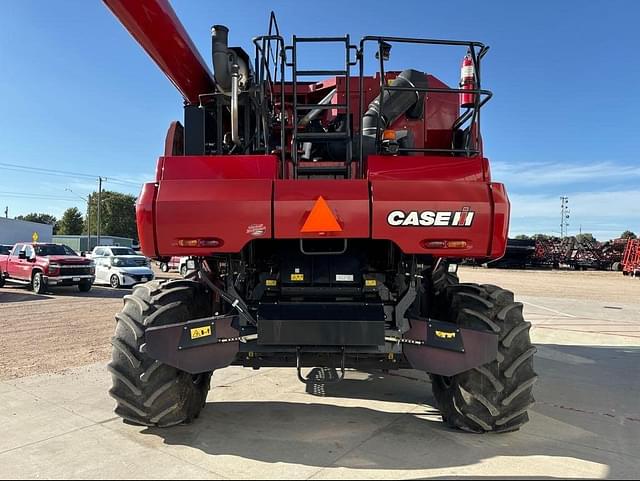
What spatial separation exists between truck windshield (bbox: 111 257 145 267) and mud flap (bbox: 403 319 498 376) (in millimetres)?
18644

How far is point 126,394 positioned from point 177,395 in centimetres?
37

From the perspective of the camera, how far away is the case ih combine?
3471mm

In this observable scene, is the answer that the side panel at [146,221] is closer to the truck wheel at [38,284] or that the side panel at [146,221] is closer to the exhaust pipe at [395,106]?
the exhaust pipe at [395,106]

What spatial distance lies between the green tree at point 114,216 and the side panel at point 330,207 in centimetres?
8371

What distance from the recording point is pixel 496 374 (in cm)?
370

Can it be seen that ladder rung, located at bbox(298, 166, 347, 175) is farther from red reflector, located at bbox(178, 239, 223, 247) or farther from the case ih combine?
red reflector, located at bbox(178, 239, 223, 247)

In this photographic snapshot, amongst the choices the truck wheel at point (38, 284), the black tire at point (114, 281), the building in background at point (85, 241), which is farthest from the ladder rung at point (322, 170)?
the building in background at point (85, 241)

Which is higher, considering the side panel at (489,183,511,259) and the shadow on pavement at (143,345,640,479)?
the side panel at (489,183,511,259)

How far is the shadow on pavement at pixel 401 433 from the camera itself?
354cm

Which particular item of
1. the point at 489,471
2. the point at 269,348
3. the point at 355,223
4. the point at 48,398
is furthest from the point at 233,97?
the point at 48,398

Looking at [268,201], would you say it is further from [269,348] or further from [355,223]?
[269,348]

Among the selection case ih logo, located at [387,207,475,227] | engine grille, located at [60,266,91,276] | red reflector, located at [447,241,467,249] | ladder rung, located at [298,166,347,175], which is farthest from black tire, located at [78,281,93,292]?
red reflector, located at [447,241,467,249]

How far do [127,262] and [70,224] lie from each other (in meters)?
78.5

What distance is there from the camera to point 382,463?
11.3ft
